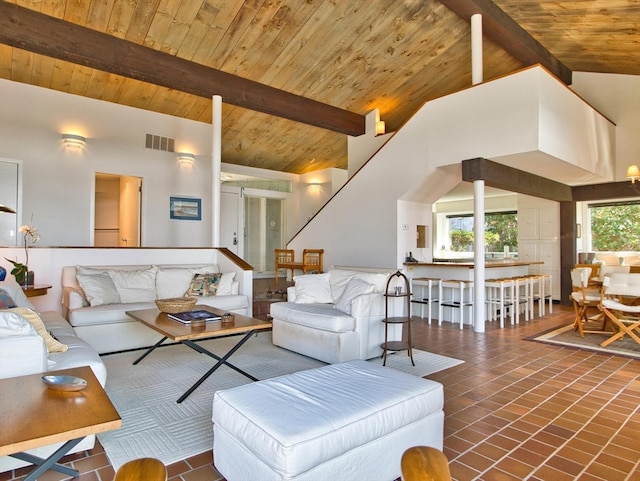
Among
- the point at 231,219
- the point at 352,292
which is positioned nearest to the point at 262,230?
the point at 231,219

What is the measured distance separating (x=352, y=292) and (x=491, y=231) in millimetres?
7404

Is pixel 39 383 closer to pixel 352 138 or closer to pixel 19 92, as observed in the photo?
pixel 19 92

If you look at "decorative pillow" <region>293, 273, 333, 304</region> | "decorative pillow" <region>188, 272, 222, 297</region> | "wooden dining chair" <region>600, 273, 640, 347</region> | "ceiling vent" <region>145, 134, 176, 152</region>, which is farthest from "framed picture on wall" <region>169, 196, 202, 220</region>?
"wooden dining chair" <region>600, 273, 640, 347</region>

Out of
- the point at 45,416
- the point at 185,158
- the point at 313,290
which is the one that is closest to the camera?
the point at 45,416

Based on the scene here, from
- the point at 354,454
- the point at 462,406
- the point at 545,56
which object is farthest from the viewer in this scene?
the point at 545,56

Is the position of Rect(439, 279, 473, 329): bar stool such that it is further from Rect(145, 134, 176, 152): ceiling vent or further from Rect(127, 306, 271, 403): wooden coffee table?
Answer: Rect(145, 134, 176, 152): ceiling vent

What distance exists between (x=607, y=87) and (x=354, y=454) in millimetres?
7815

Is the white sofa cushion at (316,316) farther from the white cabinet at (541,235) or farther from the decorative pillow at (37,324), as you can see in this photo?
the white cabinet at (541,235)

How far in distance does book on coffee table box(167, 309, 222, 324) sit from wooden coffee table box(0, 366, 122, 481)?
147 centimetres

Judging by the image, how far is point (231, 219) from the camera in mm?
9367

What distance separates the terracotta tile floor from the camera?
197 cm

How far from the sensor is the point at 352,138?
28.4ft

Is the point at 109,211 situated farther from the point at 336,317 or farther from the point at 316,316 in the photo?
the point at 336,317

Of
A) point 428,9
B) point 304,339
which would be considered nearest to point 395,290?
point 304,339
